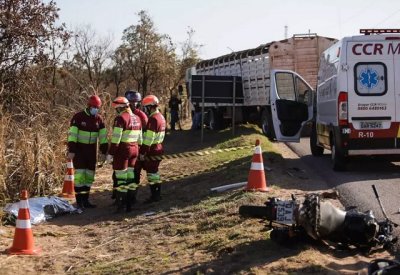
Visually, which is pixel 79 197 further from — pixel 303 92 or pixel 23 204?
pixel 303 92

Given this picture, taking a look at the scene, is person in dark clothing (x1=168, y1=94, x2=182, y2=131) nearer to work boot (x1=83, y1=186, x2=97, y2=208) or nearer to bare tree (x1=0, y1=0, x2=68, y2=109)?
bare tree (x1=0, y1=0, x2=68, y2=109)

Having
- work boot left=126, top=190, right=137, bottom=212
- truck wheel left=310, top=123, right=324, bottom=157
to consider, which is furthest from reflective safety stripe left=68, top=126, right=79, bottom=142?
truck wheel left=310, top=123, right=324, bottom=157

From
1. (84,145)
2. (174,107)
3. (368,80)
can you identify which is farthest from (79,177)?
(174,107)

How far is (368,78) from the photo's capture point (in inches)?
422

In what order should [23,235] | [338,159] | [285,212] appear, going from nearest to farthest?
[285,212] → [23,235] → [338,159]

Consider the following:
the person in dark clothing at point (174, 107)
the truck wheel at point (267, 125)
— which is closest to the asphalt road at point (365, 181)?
the truck wheel at point (267, 125)

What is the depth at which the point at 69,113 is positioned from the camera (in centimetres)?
1369

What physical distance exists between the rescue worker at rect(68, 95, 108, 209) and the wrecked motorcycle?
186 inches

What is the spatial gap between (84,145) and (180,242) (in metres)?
3.56

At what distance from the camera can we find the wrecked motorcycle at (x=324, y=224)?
5.28m

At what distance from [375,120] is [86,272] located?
21.6 feet

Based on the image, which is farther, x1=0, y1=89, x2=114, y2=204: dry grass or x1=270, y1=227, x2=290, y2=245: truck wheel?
x1=0, y1=89, x2=114, y2=204: dry grass

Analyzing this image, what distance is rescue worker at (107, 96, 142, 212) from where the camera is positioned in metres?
9.13

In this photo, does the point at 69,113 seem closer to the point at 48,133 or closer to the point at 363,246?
the point at 48,133
